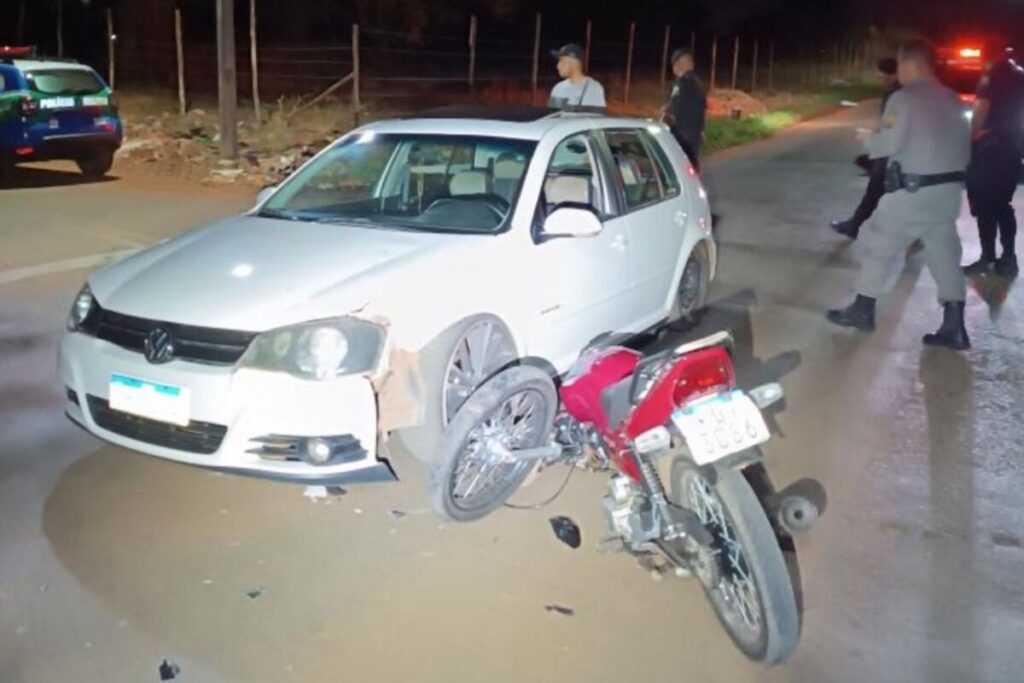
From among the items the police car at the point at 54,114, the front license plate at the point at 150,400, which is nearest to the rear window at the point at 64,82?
the police car at the point at 54,114

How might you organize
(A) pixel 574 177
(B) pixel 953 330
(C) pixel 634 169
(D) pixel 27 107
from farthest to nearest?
(D) pixel 27 107 → (B) pixel 953 330 → (C) pixel 634 169 → (A) pixel 574 177

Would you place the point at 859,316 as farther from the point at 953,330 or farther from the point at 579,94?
the point at 579,94

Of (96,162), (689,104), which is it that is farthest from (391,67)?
(689,104)

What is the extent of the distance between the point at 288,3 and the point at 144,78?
6.63m

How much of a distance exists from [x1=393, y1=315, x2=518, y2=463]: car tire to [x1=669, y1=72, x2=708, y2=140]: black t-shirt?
6.35m

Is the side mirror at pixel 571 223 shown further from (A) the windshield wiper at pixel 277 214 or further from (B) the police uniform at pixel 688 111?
(B) the police uniform at pixel 688 111

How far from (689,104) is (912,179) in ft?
12.2

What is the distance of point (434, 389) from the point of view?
4.28m

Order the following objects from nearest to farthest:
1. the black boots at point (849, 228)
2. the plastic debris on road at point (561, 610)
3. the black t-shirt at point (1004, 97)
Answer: the plastic debris on road at point (561, 610) → the black t-shirt at point (1004, 97) → the black boots at point (849, 228)

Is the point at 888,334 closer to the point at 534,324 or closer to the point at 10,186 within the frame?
the point at 534,324

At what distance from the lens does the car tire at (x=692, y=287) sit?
22.2ft

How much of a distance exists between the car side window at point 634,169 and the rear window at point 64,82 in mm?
10326

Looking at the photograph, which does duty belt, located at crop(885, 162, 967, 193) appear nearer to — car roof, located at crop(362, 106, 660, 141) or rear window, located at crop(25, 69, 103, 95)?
car roof, located at crop(362, 106, 660, 141)

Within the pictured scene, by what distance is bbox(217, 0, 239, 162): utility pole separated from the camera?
46.2ft
